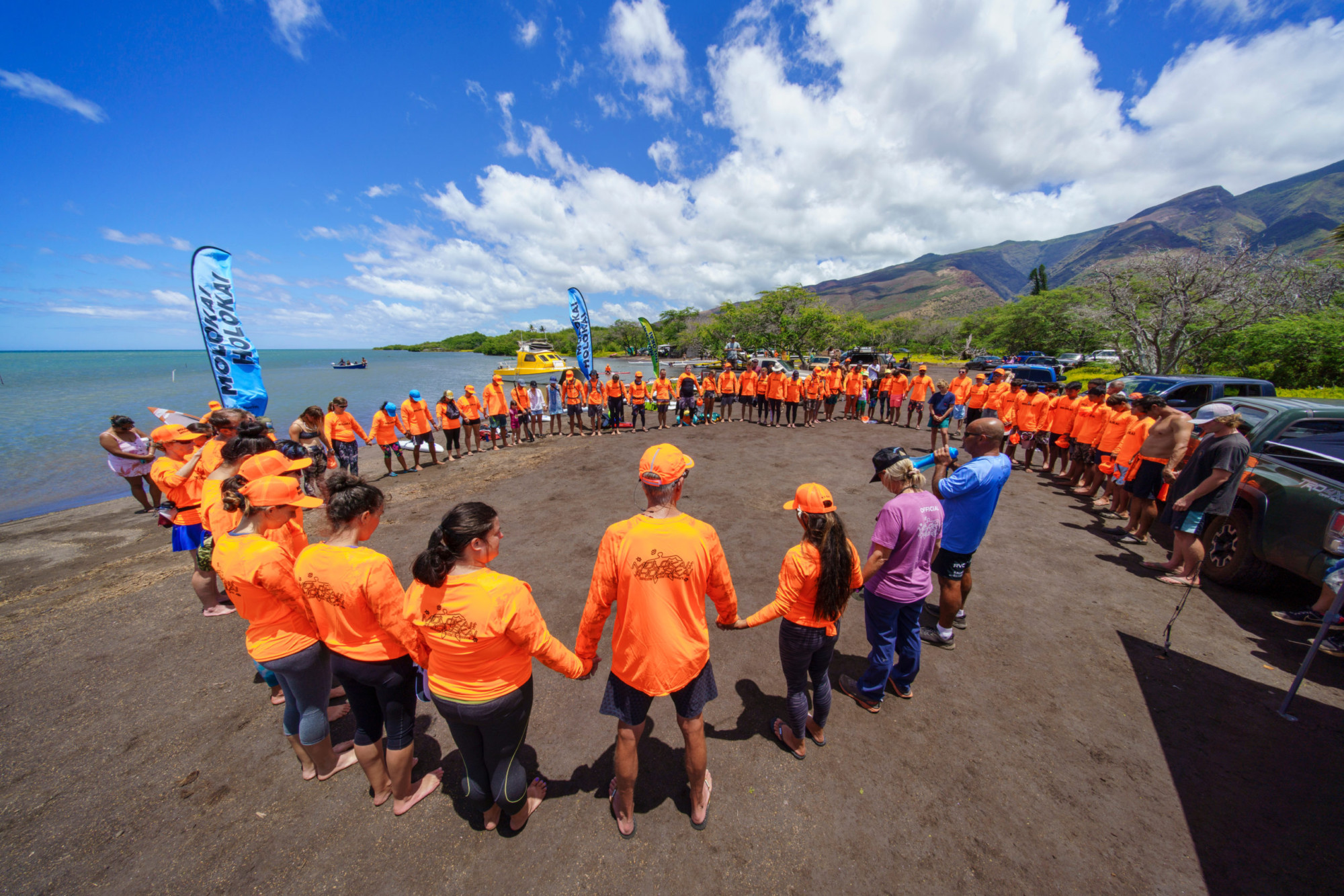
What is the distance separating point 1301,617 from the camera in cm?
404

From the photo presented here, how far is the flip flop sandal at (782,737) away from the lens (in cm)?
281

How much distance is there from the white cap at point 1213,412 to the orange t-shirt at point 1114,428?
1.65m

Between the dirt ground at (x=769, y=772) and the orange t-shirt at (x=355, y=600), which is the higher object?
the orange t-shirt at (x=355, y=600)

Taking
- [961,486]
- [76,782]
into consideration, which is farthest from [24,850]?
[961,486]

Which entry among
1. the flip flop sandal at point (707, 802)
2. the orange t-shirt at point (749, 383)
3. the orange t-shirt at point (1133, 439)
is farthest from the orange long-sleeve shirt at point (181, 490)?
the orange t-shirt at point (749, 383)

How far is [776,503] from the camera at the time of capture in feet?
23.1

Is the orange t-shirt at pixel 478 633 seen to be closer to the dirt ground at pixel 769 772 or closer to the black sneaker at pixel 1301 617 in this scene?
the dirt ground at pixel 769 772

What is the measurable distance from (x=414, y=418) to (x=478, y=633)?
887 centimetres

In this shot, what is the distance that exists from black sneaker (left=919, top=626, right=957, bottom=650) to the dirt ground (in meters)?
0.11

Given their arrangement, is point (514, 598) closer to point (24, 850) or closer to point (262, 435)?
point (24, 850)

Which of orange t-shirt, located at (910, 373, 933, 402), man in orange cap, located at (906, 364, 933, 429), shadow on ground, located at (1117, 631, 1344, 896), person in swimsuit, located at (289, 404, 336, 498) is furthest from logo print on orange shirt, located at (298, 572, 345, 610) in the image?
orange t-shirt, located at (910, 373, 933, 402)

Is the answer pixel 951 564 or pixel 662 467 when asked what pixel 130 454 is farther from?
pixel 951 564

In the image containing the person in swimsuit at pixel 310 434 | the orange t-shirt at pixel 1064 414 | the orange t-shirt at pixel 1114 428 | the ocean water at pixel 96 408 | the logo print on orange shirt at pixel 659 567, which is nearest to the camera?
the logo print on orange shirt at pixel 659 567

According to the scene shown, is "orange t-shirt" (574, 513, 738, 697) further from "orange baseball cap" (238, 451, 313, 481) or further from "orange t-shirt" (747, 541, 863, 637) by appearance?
"orange baseball cap" (238, 451, 313, 481)
